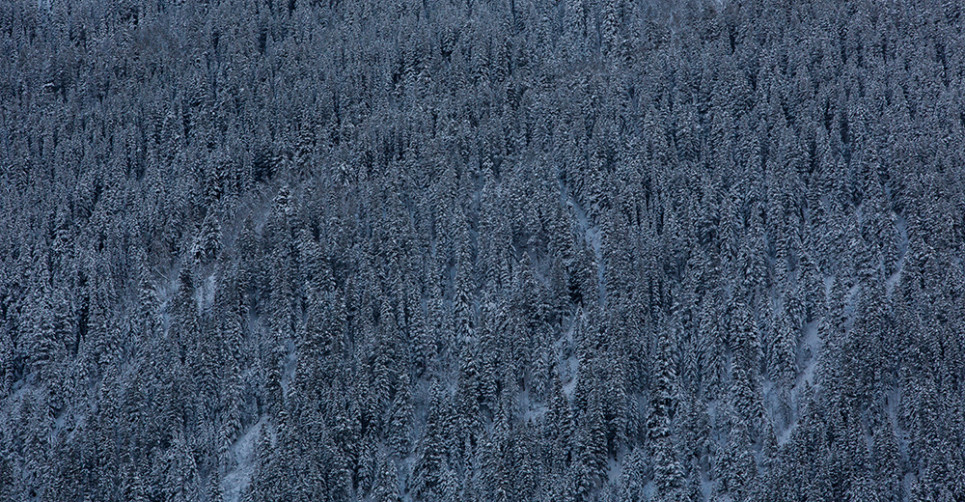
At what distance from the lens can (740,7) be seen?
157 m

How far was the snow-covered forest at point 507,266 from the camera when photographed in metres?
96.1

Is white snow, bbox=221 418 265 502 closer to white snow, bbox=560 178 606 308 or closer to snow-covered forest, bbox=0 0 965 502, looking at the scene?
snow-covered forest, bbox=0 0 965 502

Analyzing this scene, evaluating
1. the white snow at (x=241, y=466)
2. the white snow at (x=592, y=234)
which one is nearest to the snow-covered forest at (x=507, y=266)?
the white snow at (x=241, y=466)

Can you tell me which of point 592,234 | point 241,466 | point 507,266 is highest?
point 507,266

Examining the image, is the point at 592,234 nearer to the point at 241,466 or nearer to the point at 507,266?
the point at 507,266

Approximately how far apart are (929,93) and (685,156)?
28.8m

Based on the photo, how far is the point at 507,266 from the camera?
4510 inches

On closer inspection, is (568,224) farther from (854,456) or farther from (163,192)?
(163,192)

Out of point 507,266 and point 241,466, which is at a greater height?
point 507,266

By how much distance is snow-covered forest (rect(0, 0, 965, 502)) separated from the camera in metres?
96.1

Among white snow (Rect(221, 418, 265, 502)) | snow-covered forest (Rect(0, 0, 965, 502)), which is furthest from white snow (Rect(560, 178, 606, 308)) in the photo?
white snow (Rect(221, 418, 265, 502))

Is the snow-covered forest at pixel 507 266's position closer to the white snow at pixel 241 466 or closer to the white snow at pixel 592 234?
the white snow at pixel 241 466

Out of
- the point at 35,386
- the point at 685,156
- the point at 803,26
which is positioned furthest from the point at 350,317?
the point at 803,26

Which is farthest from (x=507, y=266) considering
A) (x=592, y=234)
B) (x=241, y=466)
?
(x=241, y=466)
